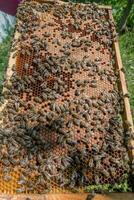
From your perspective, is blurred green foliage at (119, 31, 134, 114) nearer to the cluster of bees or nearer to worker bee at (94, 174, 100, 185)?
the cluster of bees

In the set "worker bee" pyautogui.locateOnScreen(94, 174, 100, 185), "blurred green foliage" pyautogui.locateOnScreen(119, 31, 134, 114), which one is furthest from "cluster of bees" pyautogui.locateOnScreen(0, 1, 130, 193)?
"blurred green foliage" pyautogui.locateOnScreen(119, 31, 134, 114)

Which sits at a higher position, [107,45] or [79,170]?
[107,45]

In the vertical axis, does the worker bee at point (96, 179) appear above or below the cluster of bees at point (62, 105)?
below

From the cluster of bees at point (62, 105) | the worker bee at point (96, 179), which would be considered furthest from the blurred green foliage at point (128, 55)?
the worker bee at point (96, 179)

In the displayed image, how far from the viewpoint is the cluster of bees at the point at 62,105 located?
7.41 metres

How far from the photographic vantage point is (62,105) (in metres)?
8.45

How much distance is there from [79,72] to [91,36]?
143cm

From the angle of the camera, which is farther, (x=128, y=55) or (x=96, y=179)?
(x=128, y=55)

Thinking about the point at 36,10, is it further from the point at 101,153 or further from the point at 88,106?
the point at 101,153

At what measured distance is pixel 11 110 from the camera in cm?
807

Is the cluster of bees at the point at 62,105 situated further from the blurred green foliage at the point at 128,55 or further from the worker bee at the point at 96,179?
the blurred green foliage at the point at 128,55

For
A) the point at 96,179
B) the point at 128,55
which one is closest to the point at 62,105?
the point at 96,179

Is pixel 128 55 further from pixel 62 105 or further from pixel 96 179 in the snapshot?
pixel 96 179

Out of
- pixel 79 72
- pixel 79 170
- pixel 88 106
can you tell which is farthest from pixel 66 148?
pixel 79 72
